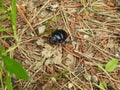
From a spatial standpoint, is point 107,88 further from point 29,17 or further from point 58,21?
point 29,17

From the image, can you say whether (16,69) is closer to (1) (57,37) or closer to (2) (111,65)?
(1) (57,37)

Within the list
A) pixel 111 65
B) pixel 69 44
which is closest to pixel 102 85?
pixel 111 65

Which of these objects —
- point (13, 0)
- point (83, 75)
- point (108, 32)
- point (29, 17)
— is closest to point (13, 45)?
point (29, 17)

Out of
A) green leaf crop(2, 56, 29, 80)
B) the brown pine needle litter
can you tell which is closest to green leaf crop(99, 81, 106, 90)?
the brown pine needle litter

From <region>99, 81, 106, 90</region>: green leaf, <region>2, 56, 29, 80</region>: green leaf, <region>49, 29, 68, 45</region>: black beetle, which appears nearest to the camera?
<region>2, 56, 29, 80</region>: green leaf

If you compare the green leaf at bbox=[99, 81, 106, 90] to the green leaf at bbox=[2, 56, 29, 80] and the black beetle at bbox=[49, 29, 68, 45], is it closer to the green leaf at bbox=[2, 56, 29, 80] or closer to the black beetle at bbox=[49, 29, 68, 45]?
the black beetle at bbox=[49, 29, 68, 45]
